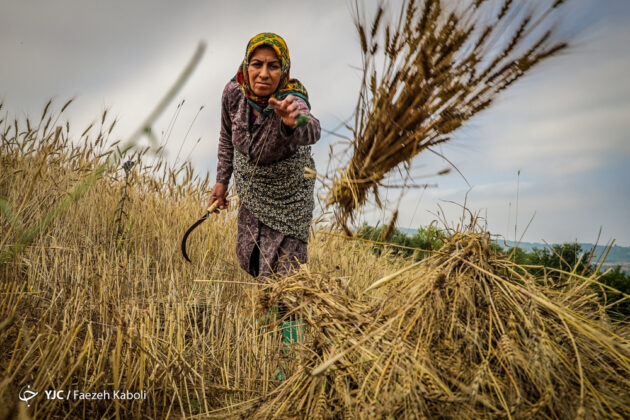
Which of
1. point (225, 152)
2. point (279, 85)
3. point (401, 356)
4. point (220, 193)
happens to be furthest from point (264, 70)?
point (401, 356)

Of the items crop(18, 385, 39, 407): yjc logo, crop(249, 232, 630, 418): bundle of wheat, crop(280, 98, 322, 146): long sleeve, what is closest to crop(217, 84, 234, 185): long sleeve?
crop(280, 98, 322, 146): long sleeve

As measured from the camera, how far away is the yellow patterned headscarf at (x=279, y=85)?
6.15ft

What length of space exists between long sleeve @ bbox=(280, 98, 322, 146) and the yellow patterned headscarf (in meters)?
0.13

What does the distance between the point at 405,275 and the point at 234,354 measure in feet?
3.08

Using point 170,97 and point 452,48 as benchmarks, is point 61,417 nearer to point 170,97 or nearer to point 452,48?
point 170,97

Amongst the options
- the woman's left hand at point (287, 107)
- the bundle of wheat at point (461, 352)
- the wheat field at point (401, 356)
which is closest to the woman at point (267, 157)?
the woman's left hand at point (287, 107)

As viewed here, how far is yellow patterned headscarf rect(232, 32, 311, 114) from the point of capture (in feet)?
6.15

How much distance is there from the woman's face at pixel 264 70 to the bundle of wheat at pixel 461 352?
1.15 meters

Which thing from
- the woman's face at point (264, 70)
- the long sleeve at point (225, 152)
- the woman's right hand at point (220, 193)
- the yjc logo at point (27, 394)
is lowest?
the yjc logo at point (27, 394)

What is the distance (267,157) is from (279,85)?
1.36 feet

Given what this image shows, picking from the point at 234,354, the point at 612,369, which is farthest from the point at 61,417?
the point at 612,369

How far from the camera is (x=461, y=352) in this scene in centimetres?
92

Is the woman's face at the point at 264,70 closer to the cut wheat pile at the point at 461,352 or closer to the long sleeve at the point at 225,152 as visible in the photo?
the long sleeve at the point at 225,152

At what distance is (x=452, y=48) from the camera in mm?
1434
